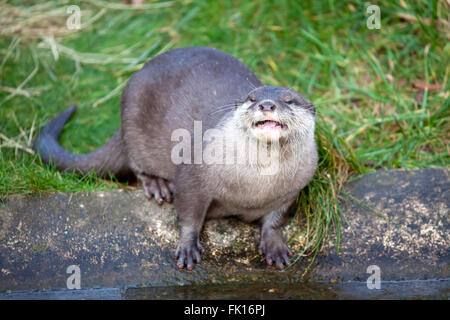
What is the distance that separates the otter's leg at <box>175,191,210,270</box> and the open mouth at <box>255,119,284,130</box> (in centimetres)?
45

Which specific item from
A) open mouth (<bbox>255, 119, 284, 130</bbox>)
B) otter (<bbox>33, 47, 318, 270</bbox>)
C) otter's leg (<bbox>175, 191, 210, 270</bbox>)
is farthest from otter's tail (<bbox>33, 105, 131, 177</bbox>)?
open mouth (<bbox>255, 119, 284, 130</bbox>)

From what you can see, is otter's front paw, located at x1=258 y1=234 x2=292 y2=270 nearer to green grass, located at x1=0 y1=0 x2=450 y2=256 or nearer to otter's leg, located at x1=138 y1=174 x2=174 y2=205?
otter's leg, located at x1=138 y1=174 x2=174 y2=205

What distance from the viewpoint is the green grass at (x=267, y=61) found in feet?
11.9

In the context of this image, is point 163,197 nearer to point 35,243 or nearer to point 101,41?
point 35,243

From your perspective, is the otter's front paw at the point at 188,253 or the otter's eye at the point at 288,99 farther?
the otter's front paw at the point at 188,253

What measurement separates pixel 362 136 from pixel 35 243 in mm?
1857

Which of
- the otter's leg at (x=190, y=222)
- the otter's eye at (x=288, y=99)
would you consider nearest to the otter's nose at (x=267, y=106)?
the otter's eye at (x=288, y=99)

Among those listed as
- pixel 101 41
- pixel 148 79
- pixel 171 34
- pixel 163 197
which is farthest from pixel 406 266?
pixel 101 41

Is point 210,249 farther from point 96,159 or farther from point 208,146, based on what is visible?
point 96,159

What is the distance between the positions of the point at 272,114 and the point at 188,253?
0.70 m

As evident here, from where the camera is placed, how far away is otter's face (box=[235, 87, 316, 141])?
A: 2408 millimetres

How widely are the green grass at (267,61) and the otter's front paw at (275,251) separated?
643 mm

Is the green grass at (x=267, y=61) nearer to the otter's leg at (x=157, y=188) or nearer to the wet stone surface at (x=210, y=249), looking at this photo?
the otter's leg at (x=157, y=188)

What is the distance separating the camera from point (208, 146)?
2.74 metres
